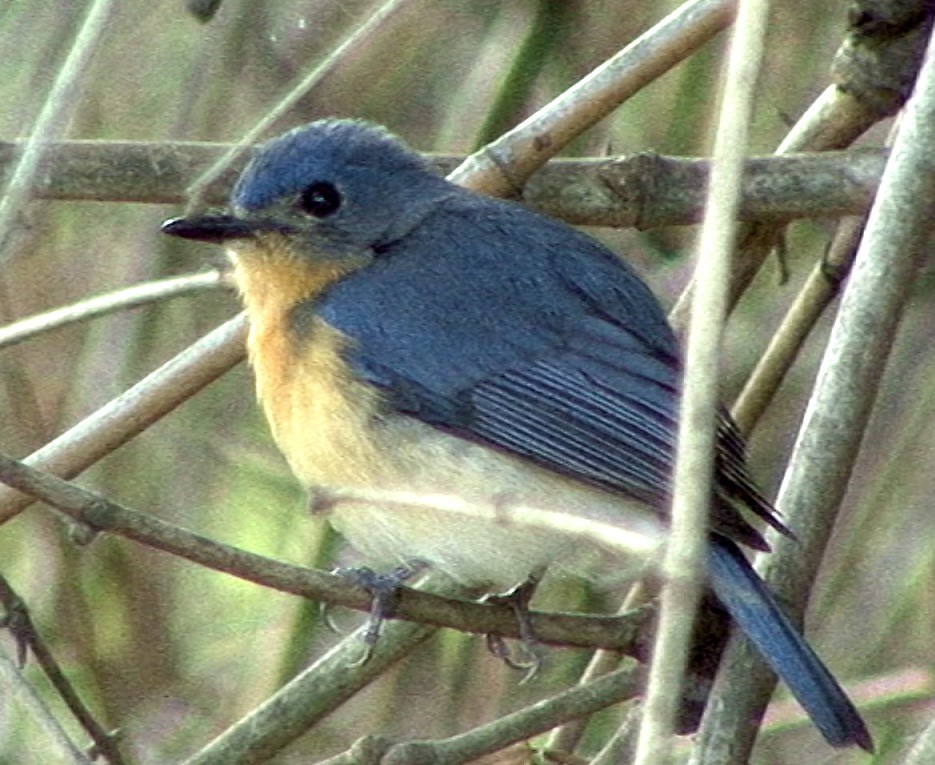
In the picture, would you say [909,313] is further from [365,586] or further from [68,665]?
[68,665]

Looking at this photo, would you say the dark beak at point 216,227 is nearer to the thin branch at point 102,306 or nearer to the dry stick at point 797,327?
the thin branch at point 102,306

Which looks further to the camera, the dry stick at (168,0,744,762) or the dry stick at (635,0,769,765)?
the dry stick at (168,0,744,762)

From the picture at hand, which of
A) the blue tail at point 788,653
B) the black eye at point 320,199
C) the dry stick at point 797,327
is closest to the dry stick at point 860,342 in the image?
the blue tail at point 788,653

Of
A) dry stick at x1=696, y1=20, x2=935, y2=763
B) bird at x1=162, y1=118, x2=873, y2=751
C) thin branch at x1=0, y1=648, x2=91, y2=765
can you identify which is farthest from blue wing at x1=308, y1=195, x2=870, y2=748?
thin branch at x1=0, y1=648, x2=91, y2=765

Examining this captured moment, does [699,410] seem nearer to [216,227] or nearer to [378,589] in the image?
[378,589]

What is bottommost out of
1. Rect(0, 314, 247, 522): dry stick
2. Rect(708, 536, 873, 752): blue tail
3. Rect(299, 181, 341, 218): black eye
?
Rect(708, 536, 873, 752): blue tail

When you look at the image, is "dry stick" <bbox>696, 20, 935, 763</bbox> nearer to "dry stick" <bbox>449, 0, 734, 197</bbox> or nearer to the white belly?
the white belly
